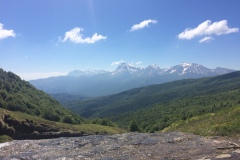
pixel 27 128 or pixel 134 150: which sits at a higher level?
pixel 134 150

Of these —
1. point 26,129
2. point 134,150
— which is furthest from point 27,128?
point 134,150

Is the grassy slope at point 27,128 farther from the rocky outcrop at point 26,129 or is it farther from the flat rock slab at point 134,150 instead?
the flat rock slab at point 134,150

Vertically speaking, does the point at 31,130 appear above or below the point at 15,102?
below

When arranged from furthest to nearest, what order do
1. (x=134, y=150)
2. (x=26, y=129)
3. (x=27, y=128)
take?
(x=27, y=128) → (x=26, y=129) → (x=134, y=150)

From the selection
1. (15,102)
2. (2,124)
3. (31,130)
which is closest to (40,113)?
(15,102)

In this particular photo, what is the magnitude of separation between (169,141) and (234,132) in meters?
7.74

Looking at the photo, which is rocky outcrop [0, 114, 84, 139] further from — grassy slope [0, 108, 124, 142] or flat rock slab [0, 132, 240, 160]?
flat rock slab [0, 132, 240, 160]

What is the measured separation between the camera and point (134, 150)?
28969 millimetres

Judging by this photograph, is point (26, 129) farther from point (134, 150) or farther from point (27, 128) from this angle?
point (134, 150)

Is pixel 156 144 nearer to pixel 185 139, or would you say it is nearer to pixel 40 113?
pixel 185 139

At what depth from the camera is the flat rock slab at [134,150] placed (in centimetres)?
2464

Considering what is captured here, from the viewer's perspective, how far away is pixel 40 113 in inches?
5128

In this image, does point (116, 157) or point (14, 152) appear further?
point (14, 152)

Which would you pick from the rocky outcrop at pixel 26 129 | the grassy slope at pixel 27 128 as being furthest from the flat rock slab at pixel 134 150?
the grassy slope at pixel 27 128
